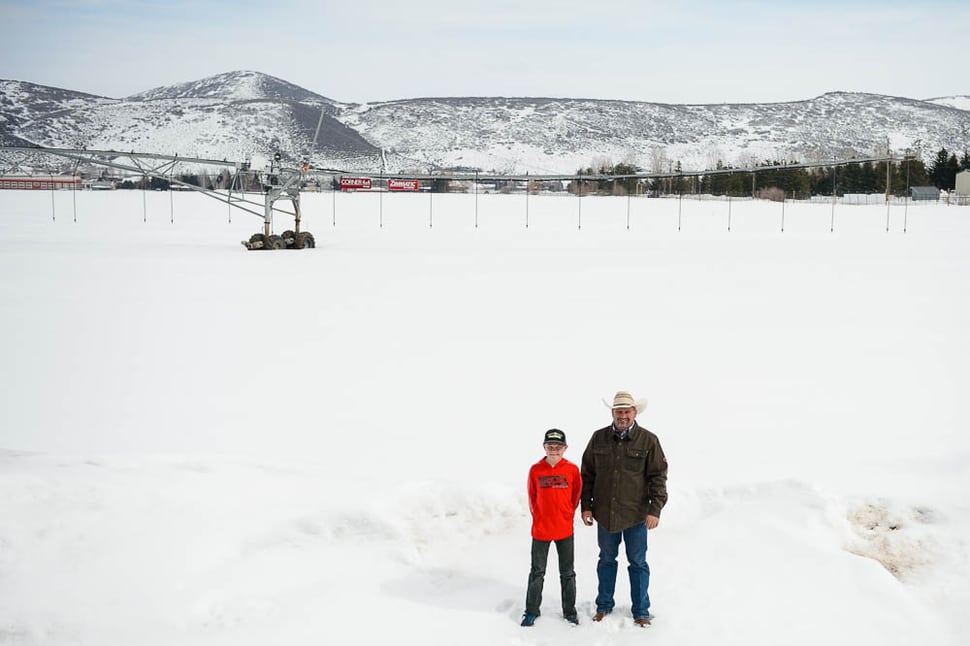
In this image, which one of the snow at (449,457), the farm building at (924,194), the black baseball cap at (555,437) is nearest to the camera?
the black baseball cap at (555,437)

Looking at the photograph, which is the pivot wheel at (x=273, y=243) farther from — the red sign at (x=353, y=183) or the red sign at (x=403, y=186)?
the red sign at (x=403, y=186)

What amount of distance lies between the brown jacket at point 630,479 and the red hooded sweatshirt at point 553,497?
24 cm

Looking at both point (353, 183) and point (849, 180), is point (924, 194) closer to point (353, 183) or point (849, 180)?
point (849, 180)

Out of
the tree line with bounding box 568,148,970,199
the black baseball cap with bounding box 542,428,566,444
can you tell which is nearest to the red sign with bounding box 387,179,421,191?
the tree line with bounding box 568,148,970,199

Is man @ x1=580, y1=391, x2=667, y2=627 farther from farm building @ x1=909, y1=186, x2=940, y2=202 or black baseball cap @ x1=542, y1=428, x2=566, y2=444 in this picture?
farm building @ x1=909, y1=186, x2=940, y2=202

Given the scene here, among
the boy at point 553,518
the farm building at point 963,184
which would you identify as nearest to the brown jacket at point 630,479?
the boy at point 553,518

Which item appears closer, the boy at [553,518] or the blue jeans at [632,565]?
the boy at [553,518]

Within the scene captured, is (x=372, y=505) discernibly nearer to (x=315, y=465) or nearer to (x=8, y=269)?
(x=315, y=465)

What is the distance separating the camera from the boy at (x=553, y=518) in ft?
22.6

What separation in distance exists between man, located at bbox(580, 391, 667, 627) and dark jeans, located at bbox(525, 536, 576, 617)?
0.22 m

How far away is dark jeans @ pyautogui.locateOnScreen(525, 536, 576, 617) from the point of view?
275 inches

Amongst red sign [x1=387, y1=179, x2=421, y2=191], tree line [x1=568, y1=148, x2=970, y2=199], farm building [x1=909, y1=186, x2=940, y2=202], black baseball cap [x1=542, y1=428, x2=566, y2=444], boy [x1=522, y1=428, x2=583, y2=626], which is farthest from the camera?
tree line [x1=568, y1=148, x2=970, y2=199]

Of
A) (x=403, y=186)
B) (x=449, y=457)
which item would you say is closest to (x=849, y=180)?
(x=403, y=186)

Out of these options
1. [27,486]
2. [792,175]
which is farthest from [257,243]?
[792,175]
